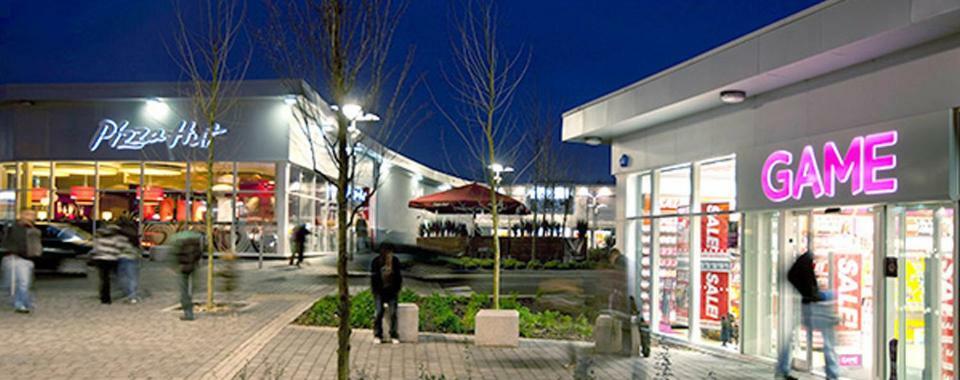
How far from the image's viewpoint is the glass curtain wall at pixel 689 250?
14.8 meters

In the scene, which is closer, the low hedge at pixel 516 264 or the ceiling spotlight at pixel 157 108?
the low hedge at pixel 516 264

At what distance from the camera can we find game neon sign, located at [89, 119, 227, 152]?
115 ft

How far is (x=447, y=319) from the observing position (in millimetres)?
14992

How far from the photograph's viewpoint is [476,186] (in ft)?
98.6

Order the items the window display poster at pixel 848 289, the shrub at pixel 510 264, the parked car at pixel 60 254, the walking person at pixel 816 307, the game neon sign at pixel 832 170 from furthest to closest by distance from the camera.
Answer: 1. the shrub at pixel 510 264
2. the parked car at pixel 60 254
3. the window display poster at pixel 848 289
4. the walking person at pixel 816 307
5. the game neon sign at pixel 832 170

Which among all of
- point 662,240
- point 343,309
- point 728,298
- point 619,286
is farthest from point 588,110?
point 343,309

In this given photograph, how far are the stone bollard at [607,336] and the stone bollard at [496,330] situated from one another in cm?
120

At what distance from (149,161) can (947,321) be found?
3073 cm

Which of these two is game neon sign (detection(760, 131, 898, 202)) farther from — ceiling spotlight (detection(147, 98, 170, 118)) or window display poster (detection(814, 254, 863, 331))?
ceiling spotlight (detection(147, 98, 170, 118))

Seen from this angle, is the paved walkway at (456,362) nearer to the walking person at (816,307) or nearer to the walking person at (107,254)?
the walking person at (816,307)

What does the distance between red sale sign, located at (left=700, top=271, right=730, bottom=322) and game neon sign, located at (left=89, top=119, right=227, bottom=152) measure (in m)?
23.7

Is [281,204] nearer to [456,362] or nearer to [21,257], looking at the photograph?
[21,257]

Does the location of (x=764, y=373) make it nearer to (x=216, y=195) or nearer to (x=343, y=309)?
(x=343, y=309)

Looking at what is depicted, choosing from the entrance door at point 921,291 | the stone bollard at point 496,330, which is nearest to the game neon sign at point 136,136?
the stone bollard at point 496,330
